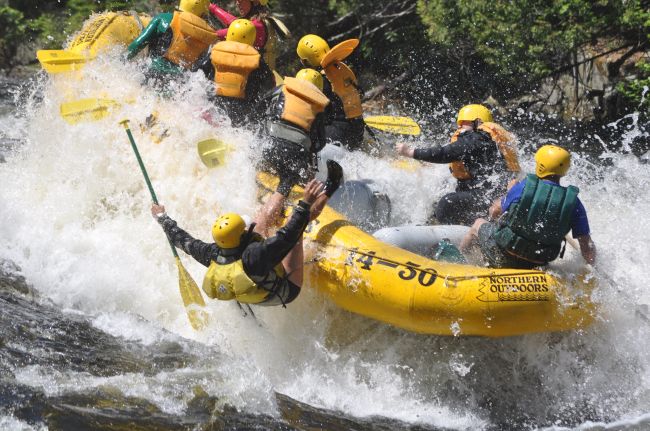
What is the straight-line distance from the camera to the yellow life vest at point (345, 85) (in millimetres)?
6406

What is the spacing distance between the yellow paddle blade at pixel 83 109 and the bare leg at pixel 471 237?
2.97 metres

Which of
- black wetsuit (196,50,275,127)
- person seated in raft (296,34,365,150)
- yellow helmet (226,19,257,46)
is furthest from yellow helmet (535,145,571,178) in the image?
yellow helmet (226,19,257,46)

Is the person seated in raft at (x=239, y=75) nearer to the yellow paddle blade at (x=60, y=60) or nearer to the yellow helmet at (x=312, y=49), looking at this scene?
the yellow helmet at (x=312, y=49)

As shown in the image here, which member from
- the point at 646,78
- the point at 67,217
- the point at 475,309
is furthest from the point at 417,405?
the point at 646,78

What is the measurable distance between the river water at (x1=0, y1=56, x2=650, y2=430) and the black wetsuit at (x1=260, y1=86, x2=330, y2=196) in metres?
0.35

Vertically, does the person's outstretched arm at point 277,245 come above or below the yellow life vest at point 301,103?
below

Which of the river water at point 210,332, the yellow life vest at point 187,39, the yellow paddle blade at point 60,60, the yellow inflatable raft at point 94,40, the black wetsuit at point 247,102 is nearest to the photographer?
the river water at point 210,332

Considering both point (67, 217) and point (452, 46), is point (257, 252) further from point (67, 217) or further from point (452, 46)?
point (452, 46)

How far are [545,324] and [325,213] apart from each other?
1.64 m

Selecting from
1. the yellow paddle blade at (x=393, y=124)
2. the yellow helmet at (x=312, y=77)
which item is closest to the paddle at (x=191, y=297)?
the yellow helmet at (x=312, y=77)

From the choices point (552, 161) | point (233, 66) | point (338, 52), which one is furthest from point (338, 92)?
point (552, 161)

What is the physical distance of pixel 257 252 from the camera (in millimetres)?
4531

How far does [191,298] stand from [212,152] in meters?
1.21

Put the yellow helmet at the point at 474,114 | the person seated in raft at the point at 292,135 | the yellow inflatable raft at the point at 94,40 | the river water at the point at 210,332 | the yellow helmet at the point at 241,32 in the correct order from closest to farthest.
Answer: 1. the river water at the point at 210,332
2. the person seated in raft at the point at 292,135
3. the yellow helmet at the point at 474,114
4. the yellow helmet at the point at 241,32
5. the yellow inflatable raft at the point at 94,40
